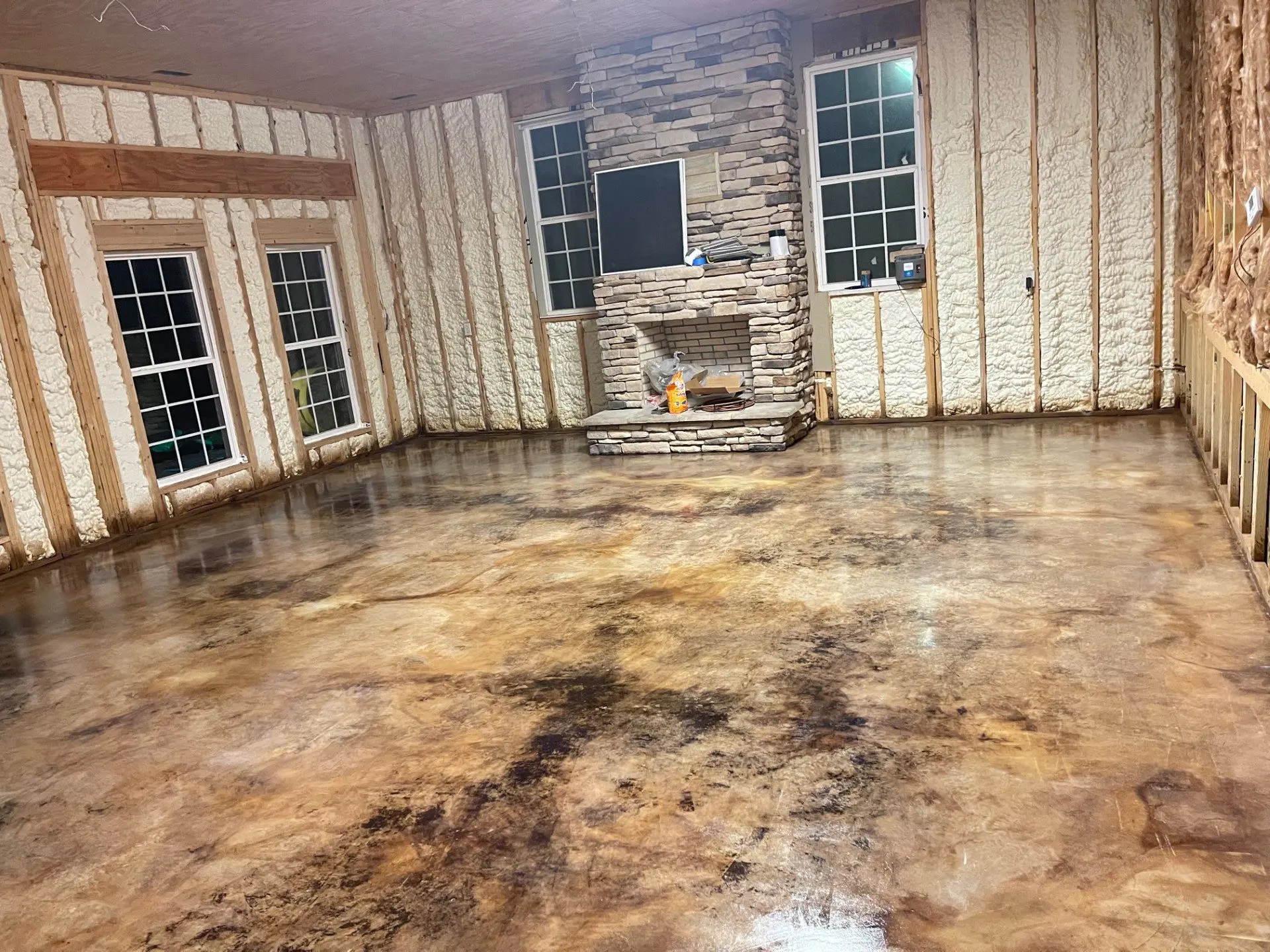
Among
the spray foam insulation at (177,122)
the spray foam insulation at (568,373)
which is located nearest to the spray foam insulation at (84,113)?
the spray foam insulation at (177,122)

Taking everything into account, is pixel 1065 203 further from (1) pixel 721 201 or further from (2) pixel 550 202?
(2) pixel 550 202

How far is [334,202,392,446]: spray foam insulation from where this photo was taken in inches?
366

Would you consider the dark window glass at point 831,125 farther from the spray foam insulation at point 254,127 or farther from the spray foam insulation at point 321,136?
the spray foam insulation at point 254,127

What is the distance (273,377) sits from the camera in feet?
27.2

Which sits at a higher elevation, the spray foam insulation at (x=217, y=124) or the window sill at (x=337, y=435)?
the spray foam insulation at (x=217, y=124)

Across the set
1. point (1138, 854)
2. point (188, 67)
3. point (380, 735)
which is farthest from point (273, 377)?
point (1138, 854)

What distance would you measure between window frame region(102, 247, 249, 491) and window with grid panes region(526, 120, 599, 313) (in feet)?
10.4

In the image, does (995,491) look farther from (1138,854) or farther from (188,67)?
(188,67)

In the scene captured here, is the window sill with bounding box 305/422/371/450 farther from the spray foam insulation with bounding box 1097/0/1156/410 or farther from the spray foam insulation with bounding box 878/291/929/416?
the spray foam insulation with bounding box 1097/0/1156/410

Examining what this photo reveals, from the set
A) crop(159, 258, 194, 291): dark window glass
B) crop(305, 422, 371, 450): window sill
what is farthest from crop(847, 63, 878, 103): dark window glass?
crop(159, 258, 194, 291): dark window glass

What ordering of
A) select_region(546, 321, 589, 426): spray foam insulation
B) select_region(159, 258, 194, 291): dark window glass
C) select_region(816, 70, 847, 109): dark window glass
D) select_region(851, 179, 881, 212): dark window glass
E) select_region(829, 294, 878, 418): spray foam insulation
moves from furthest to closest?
select_region(546, 321, 589, 426): spray foam insulation, select_region(829, 294, 878, 418): spray foam insulation, select_region(851, 179, 881, 212): dark window glass, select_region(816, 70, 847, 109): dark window glass, select_region(159, 258, 194, 291): dark window glass

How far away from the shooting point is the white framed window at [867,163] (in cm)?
772

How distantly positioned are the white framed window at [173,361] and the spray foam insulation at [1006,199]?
654 centimetres

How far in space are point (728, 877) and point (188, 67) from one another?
702 cm
